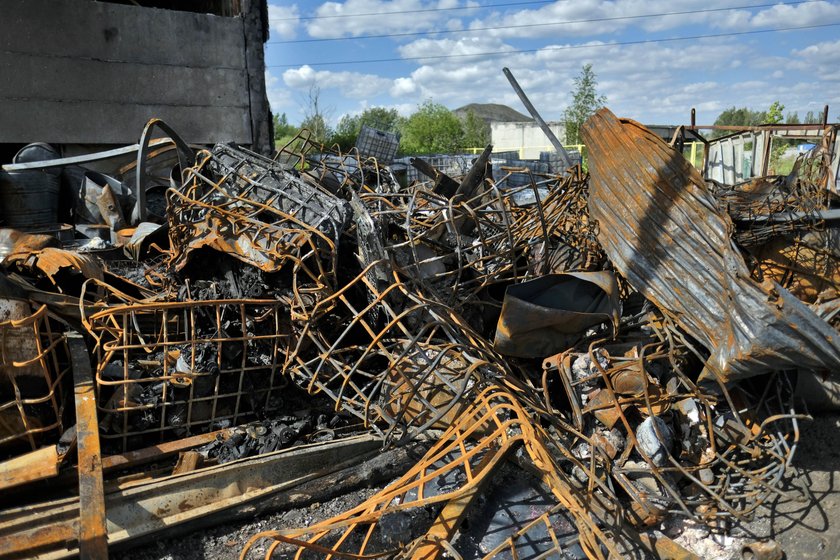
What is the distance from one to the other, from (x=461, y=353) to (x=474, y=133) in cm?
2786

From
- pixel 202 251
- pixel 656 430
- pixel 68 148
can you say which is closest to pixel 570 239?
pixel 656 430

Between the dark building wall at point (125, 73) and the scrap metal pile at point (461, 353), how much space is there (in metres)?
5.92

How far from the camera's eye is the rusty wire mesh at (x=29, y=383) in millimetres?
2281

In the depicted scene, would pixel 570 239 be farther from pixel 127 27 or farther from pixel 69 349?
pixel 127 27

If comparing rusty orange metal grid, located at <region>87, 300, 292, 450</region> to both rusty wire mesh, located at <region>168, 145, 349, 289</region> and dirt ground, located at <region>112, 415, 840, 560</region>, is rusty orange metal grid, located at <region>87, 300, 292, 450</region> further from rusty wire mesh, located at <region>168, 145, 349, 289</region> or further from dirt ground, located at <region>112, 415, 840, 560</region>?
dirt ground, located at <region>112, 415, 840, 560</region>

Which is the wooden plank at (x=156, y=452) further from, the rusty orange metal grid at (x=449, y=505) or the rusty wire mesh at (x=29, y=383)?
the rusty orange metal grid at (x=449, y=505)

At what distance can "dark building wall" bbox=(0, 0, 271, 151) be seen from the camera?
7734 mm

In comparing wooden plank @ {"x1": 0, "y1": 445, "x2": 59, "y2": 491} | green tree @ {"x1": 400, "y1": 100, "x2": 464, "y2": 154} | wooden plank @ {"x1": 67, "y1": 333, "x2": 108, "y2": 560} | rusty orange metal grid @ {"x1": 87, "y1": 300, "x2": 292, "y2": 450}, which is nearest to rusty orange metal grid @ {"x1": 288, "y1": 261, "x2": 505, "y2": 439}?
rusty orange metal grid @ {"x1": 87, "y1": 300, "x2": 292, "y2": 450}

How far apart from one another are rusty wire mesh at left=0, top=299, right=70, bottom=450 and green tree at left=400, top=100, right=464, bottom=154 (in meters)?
25.8

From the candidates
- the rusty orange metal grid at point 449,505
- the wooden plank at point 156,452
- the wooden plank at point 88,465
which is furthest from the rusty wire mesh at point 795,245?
the wooden plank at point 88,465

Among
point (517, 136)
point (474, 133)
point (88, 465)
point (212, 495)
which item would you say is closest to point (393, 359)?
point (212, 495)

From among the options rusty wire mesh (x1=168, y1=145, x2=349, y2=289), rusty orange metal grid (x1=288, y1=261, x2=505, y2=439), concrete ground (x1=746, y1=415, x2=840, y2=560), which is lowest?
concrete ground (x1=746, y1=415, x2=840, y2=560)

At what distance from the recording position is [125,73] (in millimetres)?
8492

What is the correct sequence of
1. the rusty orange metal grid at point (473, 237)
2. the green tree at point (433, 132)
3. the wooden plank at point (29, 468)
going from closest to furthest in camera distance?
1. the wooden plank at point (29, 468)
2. the rusty orange metal grid at point (473, 237)
3. the green tree at point (433, 132)
